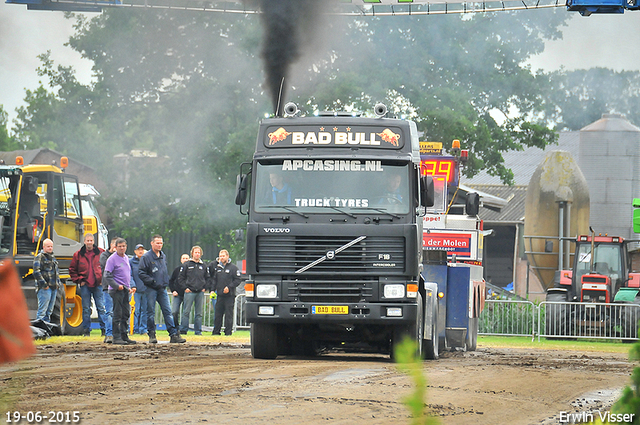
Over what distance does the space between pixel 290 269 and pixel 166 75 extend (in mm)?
20088

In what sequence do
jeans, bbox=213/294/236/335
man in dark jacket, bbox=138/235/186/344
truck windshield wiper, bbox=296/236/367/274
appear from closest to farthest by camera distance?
truck windshield wiper, bbox=296/236/367/274
man in dark jacket, bbox=138/235/186/344
jeans, bbox=213/294/236/335

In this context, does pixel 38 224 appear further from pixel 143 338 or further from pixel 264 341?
pixel 264 341

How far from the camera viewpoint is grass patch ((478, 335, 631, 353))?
806 inches

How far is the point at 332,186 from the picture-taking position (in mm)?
12555

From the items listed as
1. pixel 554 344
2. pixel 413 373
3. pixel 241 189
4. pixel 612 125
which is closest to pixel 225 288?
pixel 554 344

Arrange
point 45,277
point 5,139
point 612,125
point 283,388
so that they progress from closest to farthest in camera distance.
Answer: point 283,388
point 45,277
point 612,125
point 5,139

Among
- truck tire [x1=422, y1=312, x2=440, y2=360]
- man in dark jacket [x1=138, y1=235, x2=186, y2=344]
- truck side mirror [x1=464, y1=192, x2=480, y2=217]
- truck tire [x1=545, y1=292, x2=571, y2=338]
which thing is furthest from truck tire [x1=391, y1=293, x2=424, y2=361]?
truck tire [x1=545, y1=292, x2=571, y2=338]

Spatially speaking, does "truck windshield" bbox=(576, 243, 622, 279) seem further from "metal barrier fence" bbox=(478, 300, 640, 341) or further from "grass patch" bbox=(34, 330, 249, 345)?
"grass patch" bbox=(34, 330, 249, 345)

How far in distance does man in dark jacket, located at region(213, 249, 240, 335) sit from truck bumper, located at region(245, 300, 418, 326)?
9010 millimetres

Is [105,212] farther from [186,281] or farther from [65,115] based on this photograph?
[186,281]

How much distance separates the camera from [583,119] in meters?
70.2

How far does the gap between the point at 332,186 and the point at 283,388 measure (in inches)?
158

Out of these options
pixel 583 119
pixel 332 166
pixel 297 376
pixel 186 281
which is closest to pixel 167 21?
pixel 186 281

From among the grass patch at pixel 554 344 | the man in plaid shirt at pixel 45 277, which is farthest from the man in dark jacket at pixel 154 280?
the grass patch at pixel 554 344
